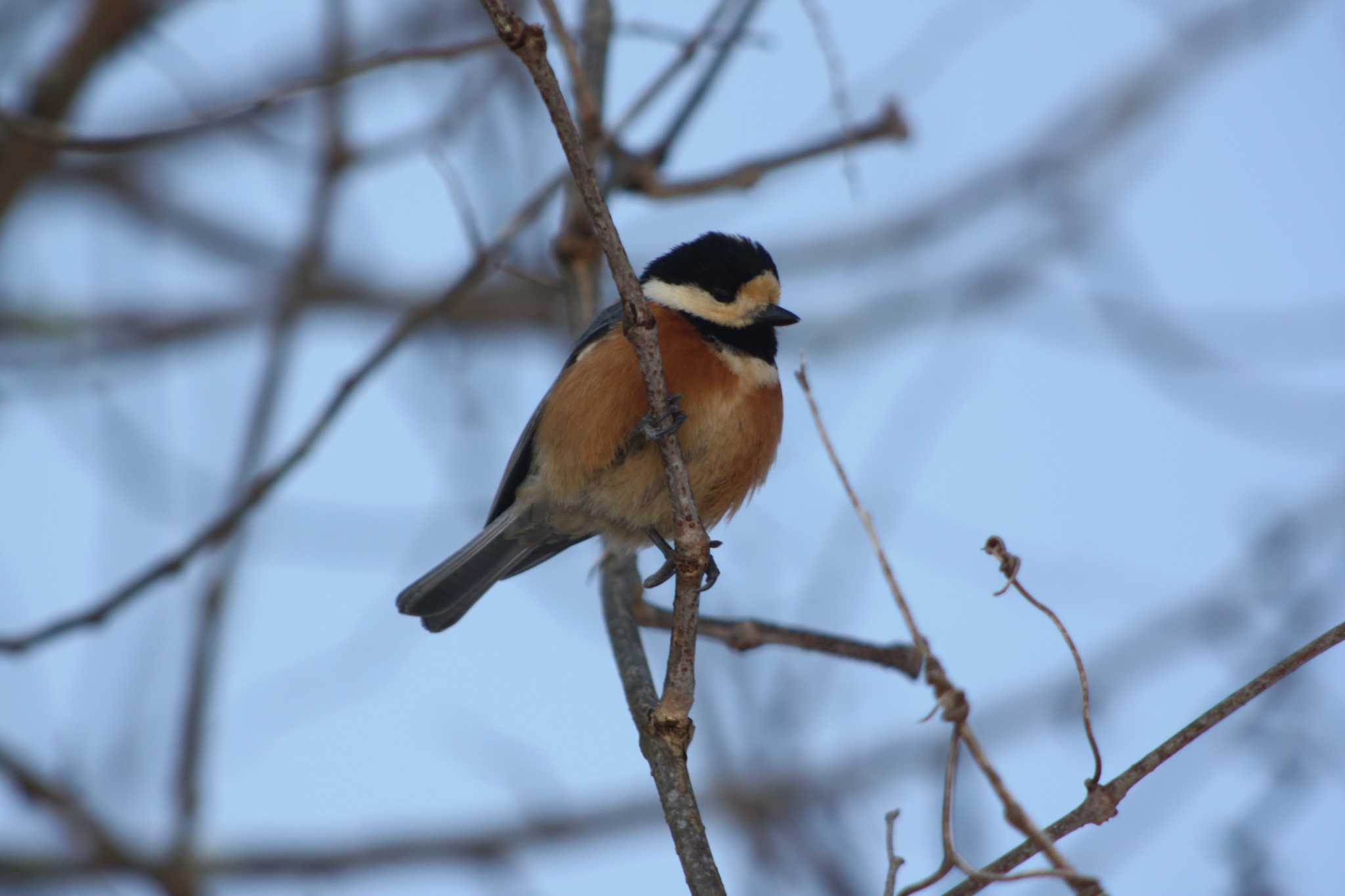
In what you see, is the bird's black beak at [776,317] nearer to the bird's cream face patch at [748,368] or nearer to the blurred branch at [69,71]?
the bird's cream face patch at [748,368]

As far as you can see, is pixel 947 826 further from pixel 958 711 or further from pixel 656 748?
A: pixel 656 748

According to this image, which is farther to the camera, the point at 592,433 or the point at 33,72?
the point at 33,72

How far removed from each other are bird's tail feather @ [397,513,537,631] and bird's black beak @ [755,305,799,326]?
1152 mm

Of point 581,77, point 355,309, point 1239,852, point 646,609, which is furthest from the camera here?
point 355,309

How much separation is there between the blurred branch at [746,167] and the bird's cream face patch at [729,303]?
494mm

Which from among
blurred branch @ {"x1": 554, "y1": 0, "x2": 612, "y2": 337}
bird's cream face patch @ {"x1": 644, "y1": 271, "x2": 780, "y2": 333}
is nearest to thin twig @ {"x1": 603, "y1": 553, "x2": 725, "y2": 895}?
bird's cream face patch @ {"x1": 644, "y1": 271, "x2": 780, "y2": 333}

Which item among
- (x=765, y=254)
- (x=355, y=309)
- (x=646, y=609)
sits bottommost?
(x=646, y=609)

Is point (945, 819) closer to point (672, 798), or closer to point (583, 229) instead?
point (672, 798)

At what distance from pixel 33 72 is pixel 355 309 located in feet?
11.7

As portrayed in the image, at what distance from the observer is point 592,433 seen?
168 inches

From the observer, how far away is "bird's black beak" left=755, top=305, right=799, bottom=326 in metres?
4.53

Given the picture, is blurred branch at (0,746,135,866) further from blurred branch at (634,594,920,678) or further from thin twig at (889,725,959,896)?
thin twig at (889,725,959,896)

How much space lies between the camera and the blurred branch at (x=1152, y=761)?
2236 millimetres

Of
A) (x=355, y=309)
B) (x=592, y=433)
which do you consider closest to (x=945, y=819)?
(x=592, y=433)
